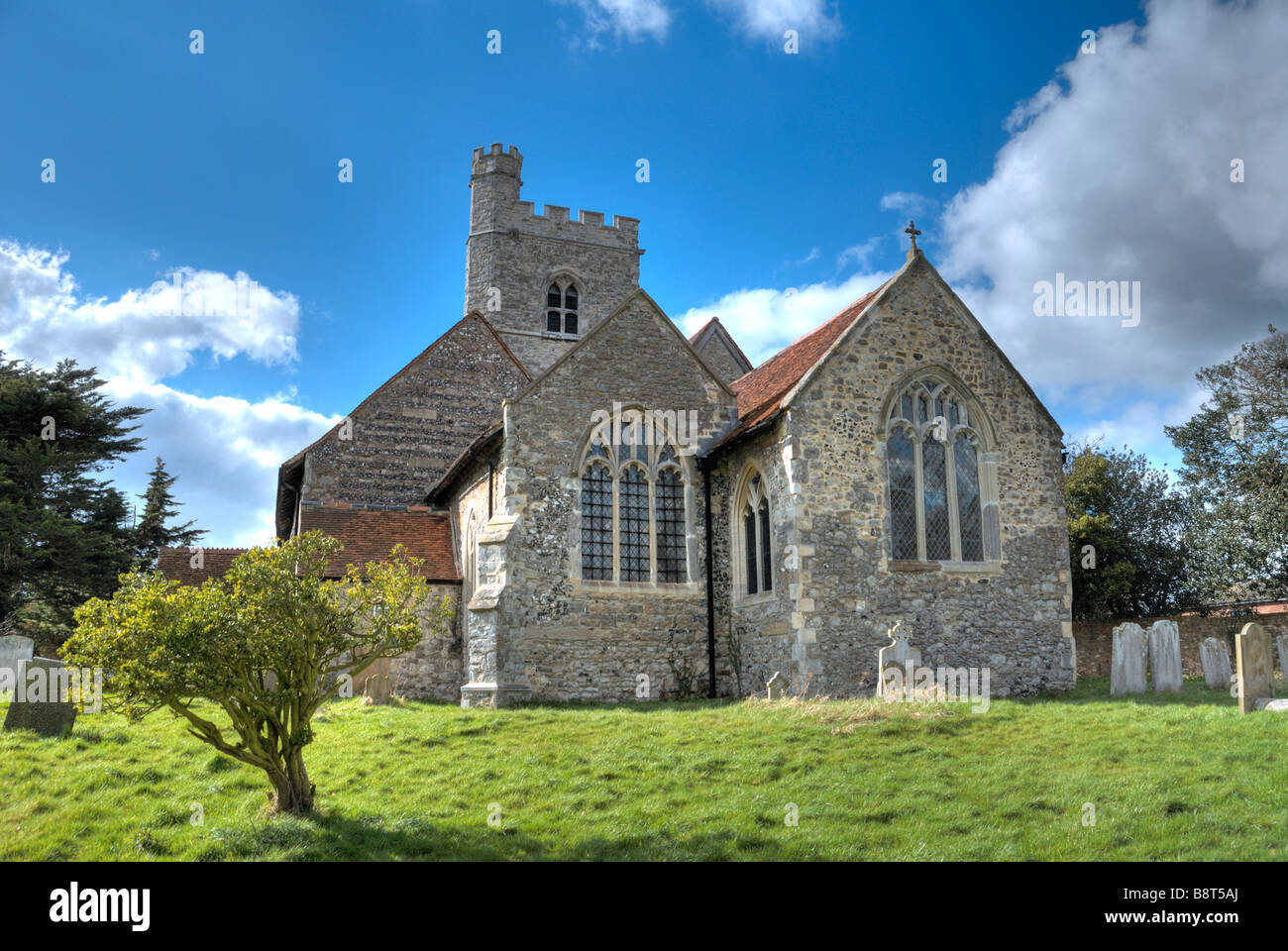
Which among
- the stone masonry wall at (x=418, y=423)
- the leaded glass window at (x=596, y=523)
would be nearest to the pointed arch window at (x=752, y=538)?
the leaded glass window at (x=596, y=523)

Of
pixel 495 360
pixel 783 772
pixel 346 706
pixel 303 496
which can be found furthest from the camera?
pixel 495 360

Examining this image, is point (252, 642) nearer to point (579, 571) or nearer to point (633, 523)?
point (579, 571)

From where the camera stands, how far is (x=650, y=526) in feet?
63.9

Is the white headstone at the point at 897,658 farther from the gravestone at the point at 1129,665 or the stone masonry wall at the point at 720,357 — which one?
the stone masonry wall at the point at 720,357

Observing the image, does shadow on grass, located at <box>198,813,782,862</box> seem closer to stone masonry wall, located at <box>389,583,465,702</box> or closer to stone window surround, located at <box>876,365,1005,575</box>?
stone window surround, located at <box>876,365,1005,575</box>

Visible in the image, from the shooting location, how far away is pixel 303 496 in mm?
24766

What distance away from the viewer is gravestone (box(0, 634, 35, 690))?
56.0ft

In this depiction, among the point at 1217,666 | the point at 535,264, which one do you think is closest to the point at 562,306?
the point at 535,264

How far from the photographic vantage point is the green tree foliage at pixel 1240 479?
2867 cm

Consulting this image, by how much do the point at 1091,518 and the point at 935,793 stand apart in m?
24.1
